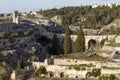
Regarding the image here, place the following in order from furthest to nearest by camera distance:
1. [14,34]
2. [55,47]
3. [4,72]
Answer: [14,34]
[55,47]
[4,72]

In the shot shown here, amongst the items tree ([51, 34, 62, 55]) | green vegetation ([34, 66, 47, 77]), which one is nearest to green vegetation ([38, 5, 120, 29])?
tree ([51, 34, 62, 55])

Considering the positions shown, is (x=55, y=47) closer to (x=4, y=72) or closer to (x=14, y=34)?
(x=14, y=34)

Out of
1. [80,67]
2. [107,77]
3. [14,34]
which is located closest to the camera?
[107,77]

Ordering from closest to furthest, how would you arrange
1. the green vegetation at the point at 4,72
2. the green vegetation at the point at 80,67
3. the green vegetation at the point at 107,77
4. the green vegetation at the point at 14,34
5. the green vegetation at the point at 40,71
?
1. the green vegetation at the point at 107,77
2. the green vegetation at the point at 80,67
3. the green vegetation at the point at 40,71
4. the green vegetation at the point at 4,72
5. the green vegetation at the point at 14,34

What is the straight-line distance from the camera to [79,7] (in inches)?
5561

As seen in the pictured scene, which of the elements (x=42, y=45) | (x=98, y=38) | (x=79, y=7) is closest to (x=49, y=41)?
(x=42, y=45)

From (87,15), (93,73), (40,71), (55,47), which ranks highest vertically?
(87,15)

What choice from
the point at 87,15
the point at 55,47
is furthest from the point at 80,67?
the point at 87,15

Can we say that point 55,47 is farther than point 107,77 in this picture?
Yes

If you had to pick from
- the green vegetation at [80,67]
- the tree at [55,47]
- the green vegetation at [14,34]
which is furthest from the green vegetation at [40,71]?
the green vegetation at [14,34]

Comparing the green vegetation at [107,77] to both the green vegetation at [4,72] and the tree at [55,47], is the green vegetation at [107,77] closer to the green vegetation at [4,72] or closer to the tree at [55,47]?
the green vegetation at [4,72]

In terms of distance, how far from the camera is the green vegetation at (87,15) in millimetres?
118300

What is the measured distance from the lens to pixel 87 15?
126 meters

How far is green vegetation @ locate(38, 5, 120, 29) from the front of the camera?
118300mm
